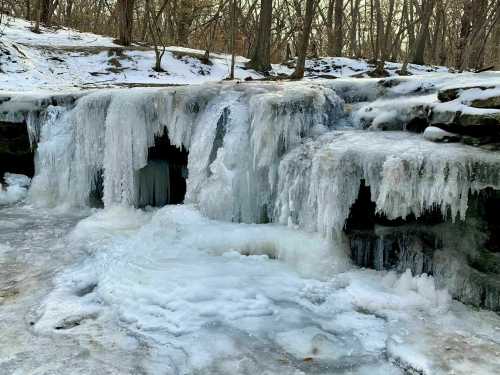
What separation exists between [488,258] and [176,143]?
4053 millimetres

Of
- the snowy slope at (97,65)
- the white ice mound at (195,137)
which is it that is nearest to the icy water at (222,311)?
the white ice mound at (195,137)

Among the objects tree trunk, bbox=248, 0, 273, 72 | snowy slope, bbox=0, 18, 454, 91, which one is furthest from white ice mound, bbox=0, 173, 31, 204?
tree trunk, bbox=248, 0, 273, 72

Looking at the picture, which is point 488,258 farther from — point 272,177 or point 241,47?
point 241,47

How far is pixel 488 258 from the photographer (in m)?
3.86

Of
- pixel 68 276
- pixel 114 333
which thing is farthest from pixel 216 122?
pixel 114 333

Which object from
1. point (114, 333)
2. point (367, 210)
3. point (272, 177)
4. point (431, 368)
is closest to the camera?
point (431, 368)

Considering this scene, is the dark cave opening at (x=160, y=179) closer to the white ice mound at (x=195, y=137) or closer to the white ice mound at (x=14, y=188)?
the white ice mound at (x=195, y=137)

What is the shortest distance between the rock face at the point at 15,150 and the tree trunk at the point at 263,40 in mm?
5999

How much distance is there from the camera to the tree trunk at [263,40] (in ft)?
37.4

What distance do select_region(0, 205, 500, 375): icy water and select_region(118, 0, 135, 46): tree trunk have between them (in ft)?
29.4

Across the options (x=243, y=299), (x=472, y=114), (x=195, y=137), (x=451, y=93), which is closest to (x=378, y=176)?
(x=472, y=114)

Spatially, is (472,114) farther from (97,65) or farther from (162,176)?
(97,65)

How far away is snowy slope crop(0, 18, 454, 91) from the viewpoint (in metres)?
10.3

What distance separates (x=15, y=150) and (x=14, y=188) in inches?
33.5
